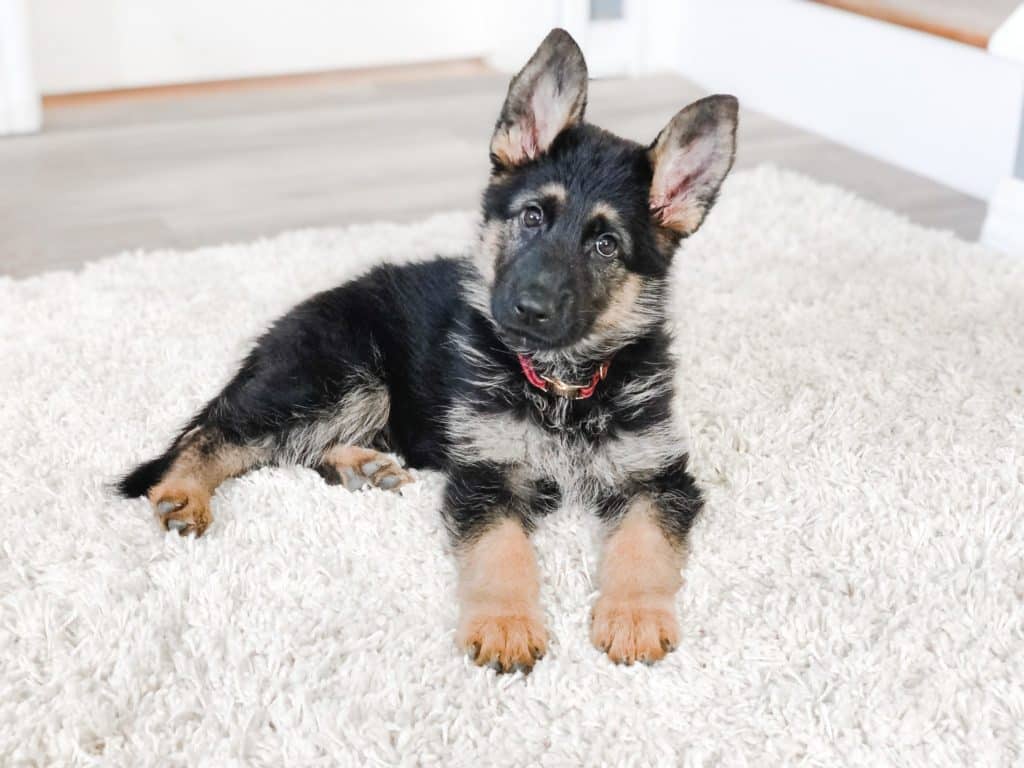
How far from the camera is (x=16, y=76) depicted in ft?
16.6

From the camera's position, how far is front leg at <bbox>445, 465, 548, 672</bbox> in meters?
1.93

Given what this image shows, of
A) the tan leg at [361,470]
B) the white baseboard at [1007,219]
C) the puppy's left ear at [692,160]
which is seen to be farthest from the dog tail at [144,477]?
the white baseboard at [1007,219]

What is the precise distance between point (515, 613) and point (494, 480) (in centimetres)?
34

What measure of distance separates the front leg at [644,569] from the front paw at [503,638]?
12 centimetres

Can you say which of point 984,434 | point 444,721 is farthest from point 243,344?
point 984,434

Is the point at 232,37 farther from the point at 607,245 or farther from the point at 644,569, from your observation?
the point at 644,569

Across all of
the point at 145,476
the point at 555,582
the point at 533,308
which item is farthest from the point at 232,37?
the point at 555,582

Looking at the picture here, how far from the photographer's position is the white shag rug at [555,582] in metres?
1.78

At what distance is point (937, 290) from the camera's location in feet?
11.6

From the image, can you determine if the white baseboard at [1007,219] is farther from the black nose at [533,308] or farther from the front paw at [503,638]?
the front paw at [503,638]

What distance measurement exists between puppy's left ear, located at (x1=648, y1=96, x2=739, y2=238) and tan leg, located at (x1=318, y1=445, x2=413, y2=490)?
0.78 m

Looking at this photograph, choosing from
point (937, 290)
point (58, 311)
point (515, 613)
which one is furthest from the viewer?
point (937, 290)

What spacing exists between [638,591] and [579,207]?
0.73 m

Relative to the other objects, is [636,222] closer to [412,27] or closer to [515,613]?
[515,613]
